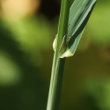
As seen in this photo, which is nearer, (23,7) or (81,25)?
(81,25)

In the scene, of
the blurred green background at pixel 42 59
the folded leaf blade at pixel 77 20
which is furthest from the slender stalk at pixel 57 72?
the blurred green background at pixel 42 59

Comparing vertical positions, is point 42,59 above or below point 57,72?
below

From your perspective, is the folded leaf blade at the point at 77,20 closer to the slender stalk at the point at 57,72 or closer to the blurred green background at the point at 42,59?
the slender stalk at the point at 57,72

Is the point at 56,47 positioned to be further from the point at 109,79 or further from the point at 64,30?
the point at 109,79

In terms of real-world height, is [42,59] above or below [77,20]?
below

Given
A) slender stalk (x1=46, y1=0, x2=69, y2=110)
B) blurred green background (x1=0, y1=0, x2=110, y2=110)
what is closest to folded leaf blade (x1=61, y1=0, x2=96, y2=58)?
slender stalk (x1=46, y1=0, x2=69, y2=110)

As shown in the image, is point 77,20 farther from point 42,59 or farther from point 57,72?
point 42,59

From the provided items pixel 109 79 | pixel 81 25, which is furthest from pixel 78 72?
pixel 81 25

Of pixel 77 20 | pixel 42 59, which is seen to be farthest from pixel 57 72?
pixel 42 59

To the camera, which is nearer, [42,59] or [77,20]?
[77,20]
